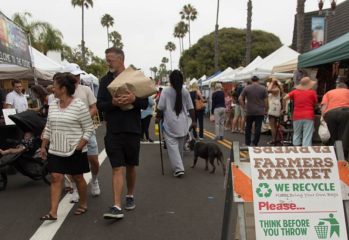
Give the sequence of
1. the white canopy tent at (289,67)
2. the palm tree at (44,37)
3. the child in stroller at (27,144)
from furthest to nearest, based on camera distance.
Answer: the palm tree at (44,37), the white canopy tent at (289,67), the child in stroller at (27,144)

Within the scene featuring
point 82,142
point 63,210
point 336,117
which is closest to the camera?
point 82,142

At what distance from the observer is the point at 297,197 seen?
3328mm

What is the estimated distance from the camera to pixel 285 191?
3330mm

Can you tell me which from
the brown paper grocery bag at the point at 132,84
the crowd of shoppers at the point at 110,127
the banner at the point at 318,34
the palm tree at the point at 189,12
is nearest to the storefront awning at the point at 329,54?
the crowd of shoppers at the point at 110,127

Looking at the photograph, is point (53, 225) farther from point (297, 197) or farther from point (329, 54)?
point (329, 54)

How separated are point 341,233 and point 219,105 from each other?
33.9 ft

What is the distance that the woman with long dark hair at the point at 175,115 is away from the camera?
26.0ft

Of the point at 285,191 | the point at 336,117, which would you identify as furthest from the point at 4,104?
the point at 285,191

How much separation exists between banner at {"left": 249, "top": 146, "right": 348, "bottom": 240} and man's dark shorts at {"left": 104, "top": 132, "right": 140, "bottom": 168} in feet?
7.56

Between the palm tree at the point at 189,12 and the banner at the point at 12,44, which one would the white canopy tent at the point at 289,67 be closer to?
the banner at the point at 12,44

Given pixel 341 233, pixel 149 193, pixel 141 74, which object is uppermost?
pixel 141 74

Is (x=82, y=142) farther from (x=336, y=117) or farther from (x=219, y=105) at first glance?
(x=219, y=105)

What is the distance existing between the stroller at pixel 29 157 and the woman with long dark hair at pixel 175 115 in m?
2.16

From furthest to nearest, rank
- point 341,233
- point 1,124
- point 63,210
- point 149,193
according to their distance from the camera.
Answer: point 1,124 < point 149,193 < point 63,210 < point 341,233
